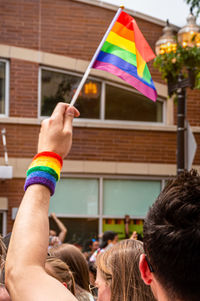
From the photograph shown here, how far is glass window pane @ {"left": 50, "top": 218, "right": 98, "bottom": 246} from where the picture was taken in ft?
44.9

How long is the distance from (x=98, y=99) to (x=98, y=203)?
8.59 feet

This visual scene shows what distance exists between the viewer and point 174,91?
959cm

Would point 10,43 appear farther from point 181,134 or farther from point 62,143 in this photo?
point 62,143

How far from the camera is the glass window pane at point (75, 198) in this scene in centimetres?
1376

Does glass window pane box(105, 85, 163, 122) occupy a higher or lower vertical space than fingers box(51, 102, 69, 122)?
higher

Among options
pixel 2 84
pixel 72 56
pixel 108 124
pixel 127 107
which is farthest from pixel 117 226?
pixel 2 84

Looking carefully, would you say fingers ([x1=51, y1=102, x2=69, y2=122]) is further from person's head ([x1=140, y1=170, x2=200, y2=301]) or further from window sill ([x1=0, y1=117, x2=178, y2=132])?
window sill ([x1=0, y1=117, x2=178, y2=132])

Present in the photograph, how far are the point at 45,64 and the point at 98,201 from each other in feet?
11.8

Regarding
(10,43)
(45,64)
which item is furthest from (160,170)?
(10,43)

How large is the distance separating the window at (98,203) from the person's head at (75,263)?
373 inches

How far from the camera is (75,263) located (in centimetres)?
416

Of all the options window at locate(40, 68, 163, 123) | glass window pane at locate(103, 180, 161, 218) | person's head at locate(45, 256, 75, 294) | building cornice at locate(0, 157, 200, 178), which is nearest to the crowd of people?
person's head at locate(45, 256, 75, 294)

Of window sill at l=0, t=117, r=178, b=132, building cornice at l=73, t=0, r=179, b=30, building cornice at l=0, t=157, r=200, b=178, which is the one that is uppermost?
building cornice at l=73, t=0, r=179, b=30

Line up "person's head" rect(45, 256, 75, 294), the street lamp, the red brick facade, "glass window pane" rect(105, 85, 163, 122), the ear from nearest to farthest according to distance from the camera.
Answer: the ear → "person's head" rect(45, 256, 75, 294) → the street lamp → the red brick facade → "glass window pane" rect(105, 85, 163, 122)
